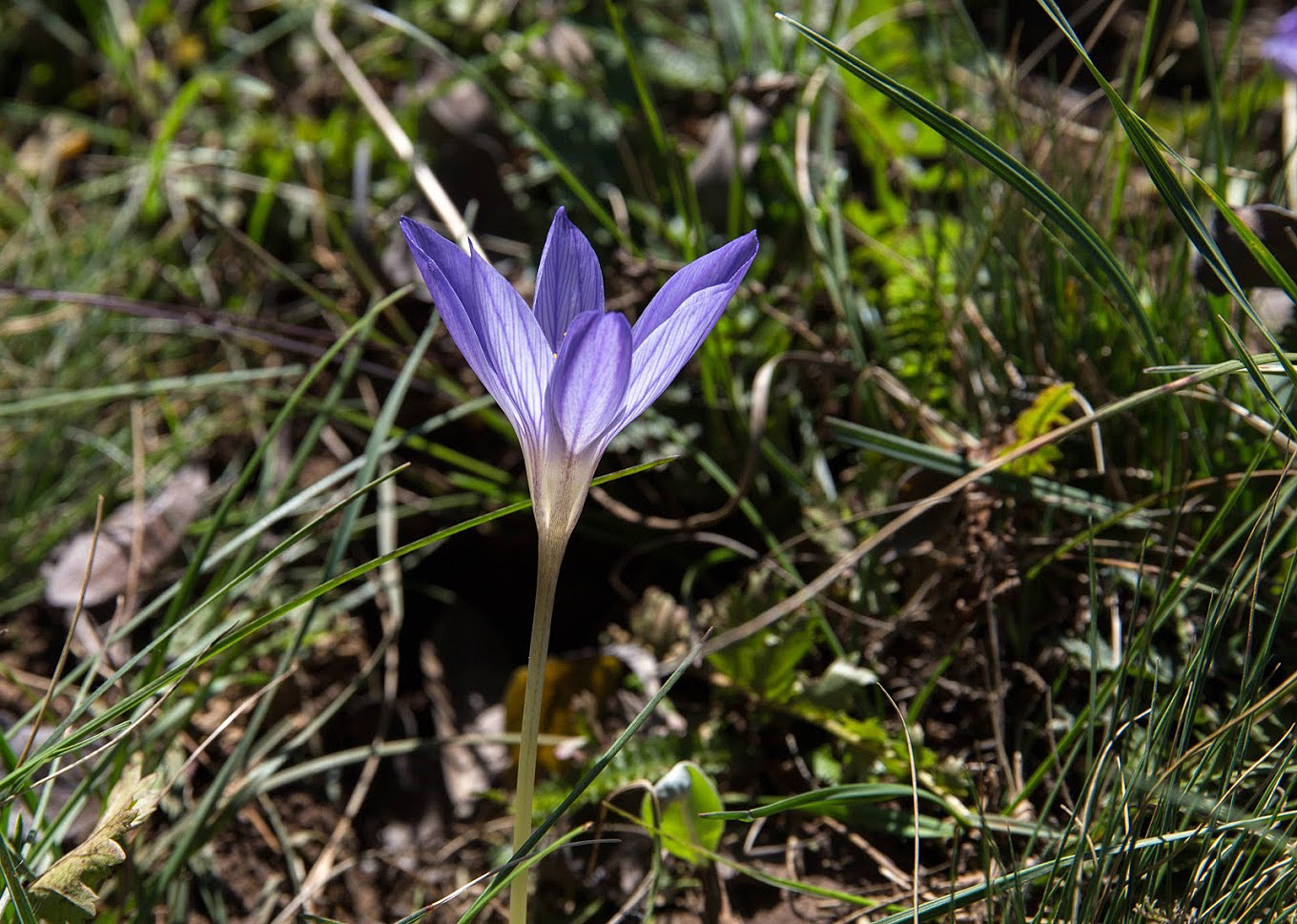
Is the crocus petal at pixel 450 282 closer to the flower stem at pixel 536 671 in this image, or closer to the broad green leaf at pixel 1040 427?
the flower stem at pixel 536 671

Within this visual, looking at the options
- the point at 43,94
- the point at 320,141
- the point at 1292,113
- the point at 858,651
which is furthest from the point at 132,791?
the point at 43,94

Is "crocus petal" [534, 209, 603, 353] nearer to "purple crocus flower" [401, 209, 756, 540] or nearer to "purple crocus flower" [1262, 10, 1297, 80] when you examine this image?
"purple crocus flower" [401, 209, 756, 540]

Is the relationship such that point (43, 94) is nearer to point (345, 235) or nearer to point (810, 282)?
point (345, 235)

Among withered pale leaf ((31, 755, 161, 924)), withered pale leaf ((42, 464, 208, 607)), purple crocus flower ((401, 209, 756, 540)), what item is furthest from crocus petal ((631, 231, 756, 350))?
withered pale leaf ((42, 464, 208, 607))

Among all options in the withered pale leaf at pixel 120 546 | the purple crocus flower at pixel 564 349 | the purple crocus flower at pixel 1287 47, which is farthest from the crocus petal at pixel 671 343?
the purple crocus flower at pixel 1287 47

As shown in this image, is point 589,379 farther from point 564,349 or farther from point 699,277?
point 699,277

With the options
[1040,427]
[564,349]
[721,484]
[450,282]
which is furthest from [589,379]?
[721,484]

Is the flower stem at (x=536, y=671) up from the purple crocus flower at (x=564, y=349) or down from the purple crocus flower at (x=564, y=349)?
down
